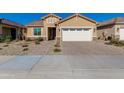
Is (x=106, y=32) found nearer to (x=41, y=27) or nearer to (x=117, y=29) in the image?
(x=117, y=29)

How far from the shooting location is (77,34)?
96.2 feet

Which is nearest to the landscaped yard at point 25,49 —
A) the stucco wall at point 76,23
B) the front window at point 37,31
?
the stucco wall at point 76,23

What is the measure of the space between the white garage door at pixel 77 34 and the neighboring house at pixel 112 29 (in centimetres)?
285

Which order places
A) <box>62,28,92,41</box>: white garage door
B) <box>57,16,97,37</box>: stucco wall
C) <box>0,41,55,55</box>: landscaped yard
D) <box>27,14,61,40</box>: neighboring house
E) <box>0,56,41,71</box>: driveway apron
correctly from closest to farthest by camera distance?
<box>0,56,41,71</box>: driveway apron → <box>0,41,55,55</box>: landscaped yard → <box>62,28,92,41</box>: white garage door → <box>57,16,97,37</box>: stucco wall → <box>27,14,61,40</box>: neighboring house

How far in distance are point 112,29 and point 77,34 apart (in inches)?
230

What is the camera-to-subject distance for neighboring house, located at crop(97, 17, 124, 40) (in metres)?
29.1

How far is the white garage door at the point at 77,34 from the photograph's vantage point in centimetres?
2903

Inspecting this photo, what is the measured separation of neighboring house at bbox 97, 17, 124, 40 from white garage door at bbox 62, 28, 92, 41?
9.34 feet

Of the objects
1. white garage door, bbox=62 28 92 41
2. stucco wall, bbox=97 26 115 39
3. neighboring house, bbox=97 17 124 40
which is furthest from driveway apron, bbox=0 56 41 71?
stucco wall, bbox=97 26 115 39

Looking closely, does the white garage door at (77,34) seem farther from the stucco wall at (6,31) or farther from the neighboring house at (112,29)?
the stucco wall at (6,31)

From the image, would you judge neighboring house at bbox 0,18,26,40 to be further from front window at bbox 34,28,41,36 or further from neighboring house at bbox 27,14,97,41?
neighboring house at bbox 27,14,97,41
